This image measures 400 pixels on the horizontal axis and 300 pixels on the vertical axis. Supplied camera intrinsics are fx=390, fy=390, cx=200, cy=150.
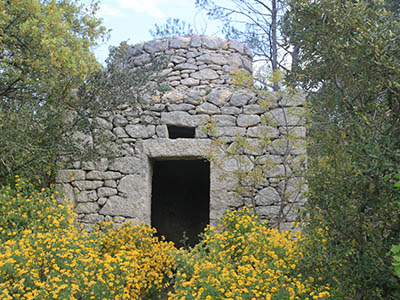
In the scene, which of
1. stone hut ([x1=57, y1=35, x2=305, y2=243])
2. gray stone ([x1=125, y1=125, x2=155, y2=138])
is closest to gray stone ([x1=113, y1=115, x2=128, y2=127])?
stone hut ([x1=57, y1=35, x2=305, y2=243])

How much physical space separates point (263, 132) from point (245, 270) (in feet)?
8.94

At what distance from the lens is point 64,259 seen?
412 centimetres

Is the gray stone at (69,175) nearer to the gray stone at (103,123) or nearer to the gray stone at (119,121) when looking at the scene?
the gray stone at (103,123)

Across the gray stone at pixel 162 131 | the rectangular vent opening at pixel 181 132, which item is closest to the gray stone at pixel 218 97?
the rectangular vent opening at pixel 181 132

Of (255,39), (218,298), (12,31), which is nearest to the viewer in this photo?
(218,298)

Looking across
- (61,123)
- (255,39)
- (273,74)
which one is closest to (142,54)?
(61,123)

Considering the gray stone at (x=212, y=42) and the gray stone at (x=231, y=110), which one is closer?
the gray stone at (x=231, y=110)

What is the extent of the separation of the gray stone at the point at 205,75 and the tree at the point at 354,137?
435 cm

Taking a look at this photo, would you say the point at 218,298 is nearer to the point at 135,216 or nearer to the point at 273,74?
the point at 135,216

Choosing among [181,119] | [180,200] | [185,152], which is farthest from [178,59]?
[180,200]

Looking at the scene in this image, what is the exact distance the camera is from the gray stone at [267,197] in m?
6.00

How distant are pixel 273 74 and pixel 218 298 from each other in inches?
139

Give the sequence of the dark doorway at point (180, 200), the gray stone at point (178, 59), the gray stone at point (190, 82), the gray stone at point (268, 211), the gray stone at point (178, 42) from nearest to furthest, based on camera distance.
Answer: the gray stone at point (268, 211) < the gray stone at point (190, 82) < the gray stone at point (178, 59) < the gray stone at point (178, 42) < the dark doorway at point (180, 200)

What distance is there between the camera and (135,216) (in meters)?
6.09
